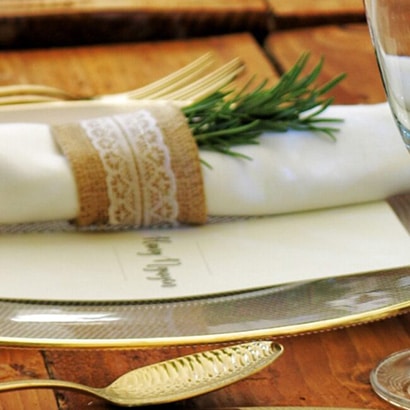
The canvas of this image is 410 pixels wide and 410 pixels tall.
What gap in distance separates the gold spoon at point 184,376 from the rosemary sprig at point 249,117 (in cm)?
27

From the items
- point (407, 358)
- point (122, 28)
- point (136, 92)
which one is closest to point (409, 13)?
point (407, 358)

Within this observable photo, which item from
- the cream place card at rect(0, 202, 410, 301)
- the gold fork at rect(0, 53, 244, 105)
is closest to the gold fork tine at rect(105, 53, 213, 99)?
the gold fork at rect(0, 53, 244, 105)

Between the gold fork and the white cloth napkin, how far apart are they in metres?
0.11

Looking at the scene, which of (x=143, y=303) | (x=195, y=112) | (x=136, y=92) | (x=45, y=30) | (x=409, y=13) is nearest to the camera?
(x=409, y=13)

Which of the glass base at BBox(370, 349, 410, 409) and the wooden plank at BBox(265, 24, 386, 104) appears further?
the wooden plank at BBox(265, 24, 386, 104)

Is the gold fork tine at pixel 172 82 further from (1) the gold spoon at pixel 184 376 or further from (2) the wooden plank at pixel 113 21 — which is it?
(1) the gold spoon at pixel 184 376

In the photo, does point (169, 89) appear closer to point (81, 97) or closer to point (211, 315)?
point (81, 97)

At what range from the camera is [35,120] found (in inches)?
37.4

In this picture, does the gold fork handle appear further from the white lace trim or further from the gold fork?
the gold fork

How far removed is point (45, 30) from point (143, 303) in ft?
2.31

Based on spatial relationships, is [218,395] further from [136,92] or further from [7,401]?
[136,92]

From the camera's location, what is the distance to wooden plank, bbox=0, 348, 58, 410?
0.65 m

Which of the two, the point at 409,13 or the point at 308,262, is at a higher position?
the point at 409,13

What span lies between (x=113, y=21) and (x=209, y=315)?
728 mm
